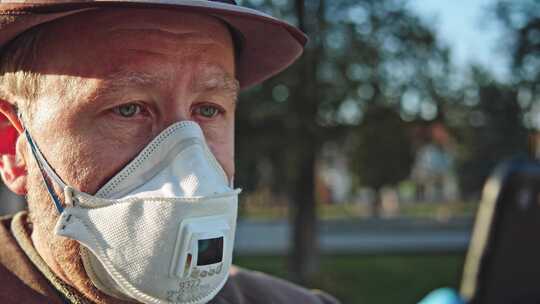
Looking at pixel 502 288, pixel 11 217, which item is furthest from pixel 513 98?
pixel 11 217

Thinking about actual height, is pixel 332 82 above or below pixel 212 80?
below

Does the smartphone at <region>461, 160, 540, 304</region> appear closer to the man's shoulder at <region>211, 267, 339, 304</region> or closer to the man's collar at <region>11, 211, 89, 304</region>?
the man's shoulder at <region>211, 267, 339, 304</region>

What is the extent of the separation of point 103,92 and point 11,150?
1.20 feet

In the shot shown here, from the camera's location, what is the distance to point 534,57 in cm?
1417

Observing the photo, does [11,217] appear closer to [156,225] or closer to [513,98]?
[156,225]

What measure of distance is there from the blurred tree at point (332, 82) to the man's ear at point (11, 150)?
9.16m

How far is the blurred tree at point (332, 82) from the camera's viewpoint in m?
11.5

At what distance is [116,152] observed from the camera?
6.00ft

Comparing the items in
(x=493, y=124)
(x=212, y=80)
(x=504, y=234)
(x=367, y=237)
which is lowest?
(x=367, y=237)

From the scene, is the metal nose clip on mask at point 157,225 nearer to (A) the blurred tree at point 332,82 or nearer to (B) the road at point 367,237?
(A) the blurred tree at point 332,82

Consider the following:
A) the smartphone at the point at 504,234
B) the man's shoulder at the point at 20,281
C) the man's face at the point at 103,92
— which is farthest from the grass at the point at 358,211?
the man's face at the point at 103,92

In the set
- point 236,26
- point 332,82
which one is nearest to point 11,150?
point 236,26

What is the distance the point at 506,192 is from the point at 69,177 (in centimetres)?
177

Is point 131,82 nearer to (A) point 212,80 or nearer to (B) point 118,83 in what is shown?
(B) point 118,83
